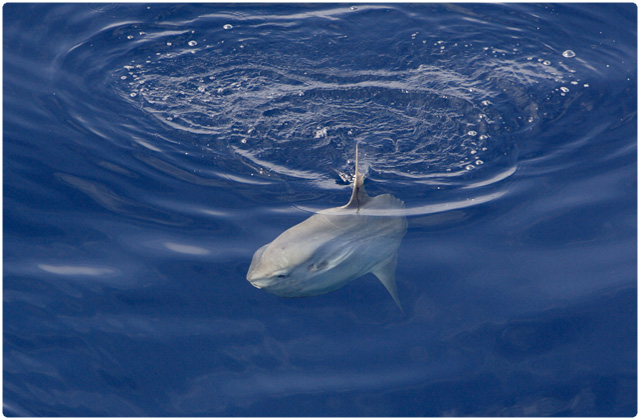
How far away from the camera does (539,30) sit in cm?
1020

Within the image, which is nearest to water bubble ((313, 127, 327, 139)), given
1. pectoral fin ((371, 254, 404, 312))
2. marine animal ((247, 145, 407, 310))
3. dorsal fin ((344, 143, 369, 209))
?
marine animal ((247, 145, 407, 310))

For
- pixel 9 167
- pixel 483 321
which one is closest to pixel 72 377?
pixel 9 167

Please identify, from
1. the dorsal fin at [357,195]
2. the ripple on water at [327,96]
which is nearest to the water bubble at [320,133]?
the ripple on water at [327,96]

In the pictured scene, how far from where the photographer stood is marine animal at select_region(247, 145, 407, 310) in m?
5.22

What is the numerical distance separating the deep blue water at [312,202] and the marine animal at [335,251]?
469 mm

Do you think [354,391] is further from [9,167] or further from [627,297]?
[9,167]

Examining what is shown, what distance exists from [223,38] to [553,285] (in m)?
6.10

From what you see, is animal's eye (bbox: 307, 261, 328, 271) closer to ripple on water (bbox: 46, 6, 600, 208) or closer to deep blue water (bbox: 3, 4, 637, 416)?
deep blue water (bbox: 3, 4, 637, 416)

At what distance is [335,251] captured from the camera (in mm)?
5547

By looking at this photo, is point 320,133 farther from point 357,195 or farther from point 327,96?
point 357,195

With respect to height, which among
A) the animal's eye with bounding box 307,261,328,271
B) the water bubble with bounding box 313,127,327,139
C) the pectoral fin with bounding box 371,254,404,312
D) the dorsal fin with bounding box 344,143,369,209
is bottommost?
the pectoral fin with bounding box 371,254,404,312

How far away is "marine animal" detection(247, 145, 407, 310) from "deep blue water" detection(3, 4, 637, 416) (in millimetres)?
469

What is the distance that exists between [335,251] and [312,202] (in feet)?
5.25

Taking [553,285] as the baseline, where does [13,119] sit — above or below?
above
